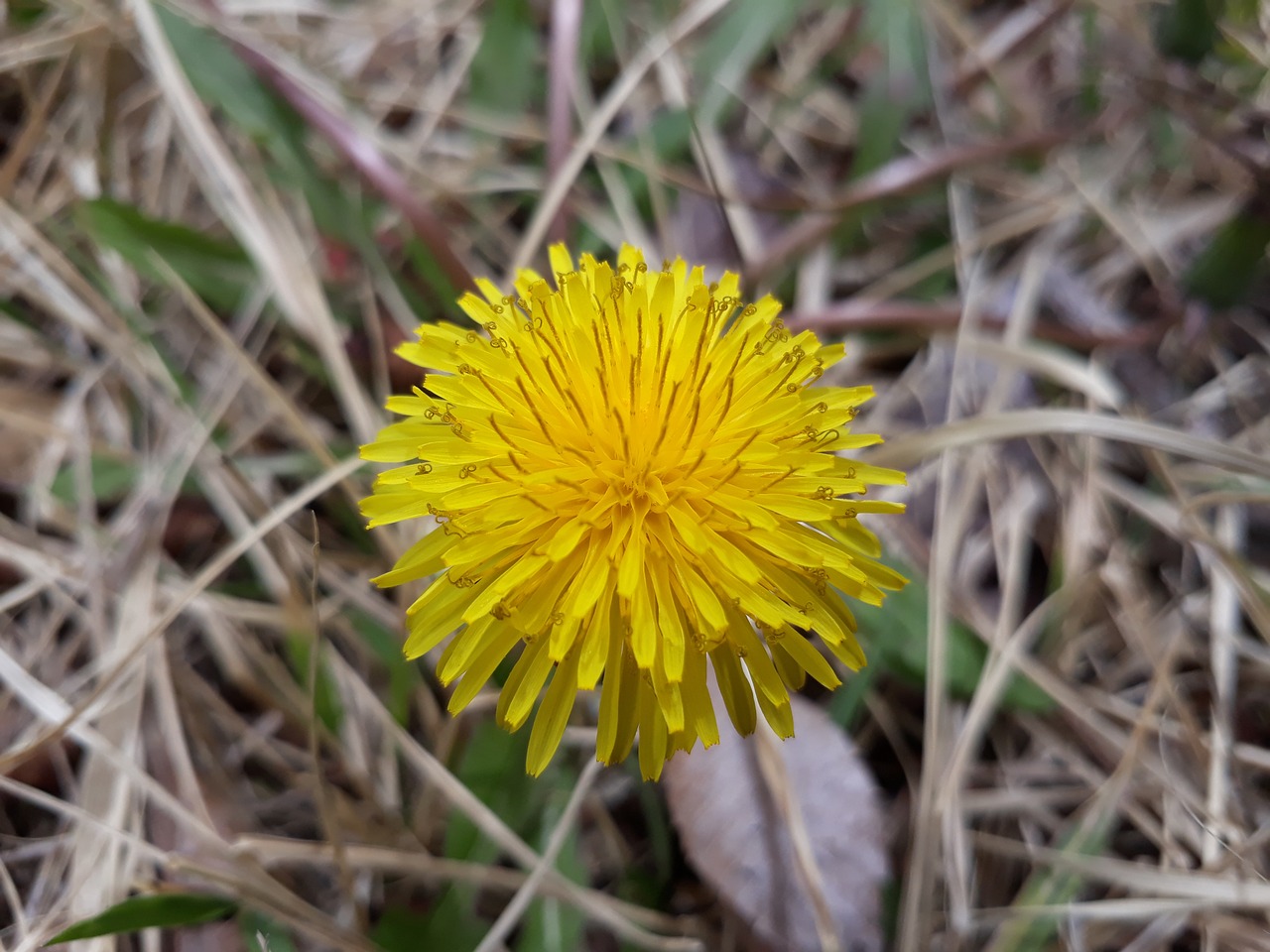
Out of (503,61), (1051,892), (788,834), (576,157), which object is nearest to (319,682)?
(788,834)

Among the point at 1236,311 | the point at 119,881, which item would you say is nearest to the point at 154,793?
the point at 119,881

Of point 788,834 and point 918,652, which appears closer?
point 788,834

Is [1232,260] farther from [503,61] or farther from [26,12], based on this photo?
[26,12]

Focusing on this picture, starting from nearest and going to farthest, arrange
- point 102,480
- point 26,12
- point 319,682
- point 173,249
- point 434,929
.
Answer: point 434,929, point 319,682, point 102,480, point 173,249, point 26,12

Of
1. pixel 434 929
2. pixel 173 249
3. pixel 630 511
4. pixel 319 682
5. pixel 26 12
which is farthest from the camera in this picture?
pixel 26 12

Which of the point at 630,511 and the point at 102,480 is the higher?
the point at 102,480

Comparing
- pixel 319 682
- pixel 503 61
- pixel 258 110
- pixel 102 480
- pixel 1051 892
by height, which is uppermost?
pixel 503 61
